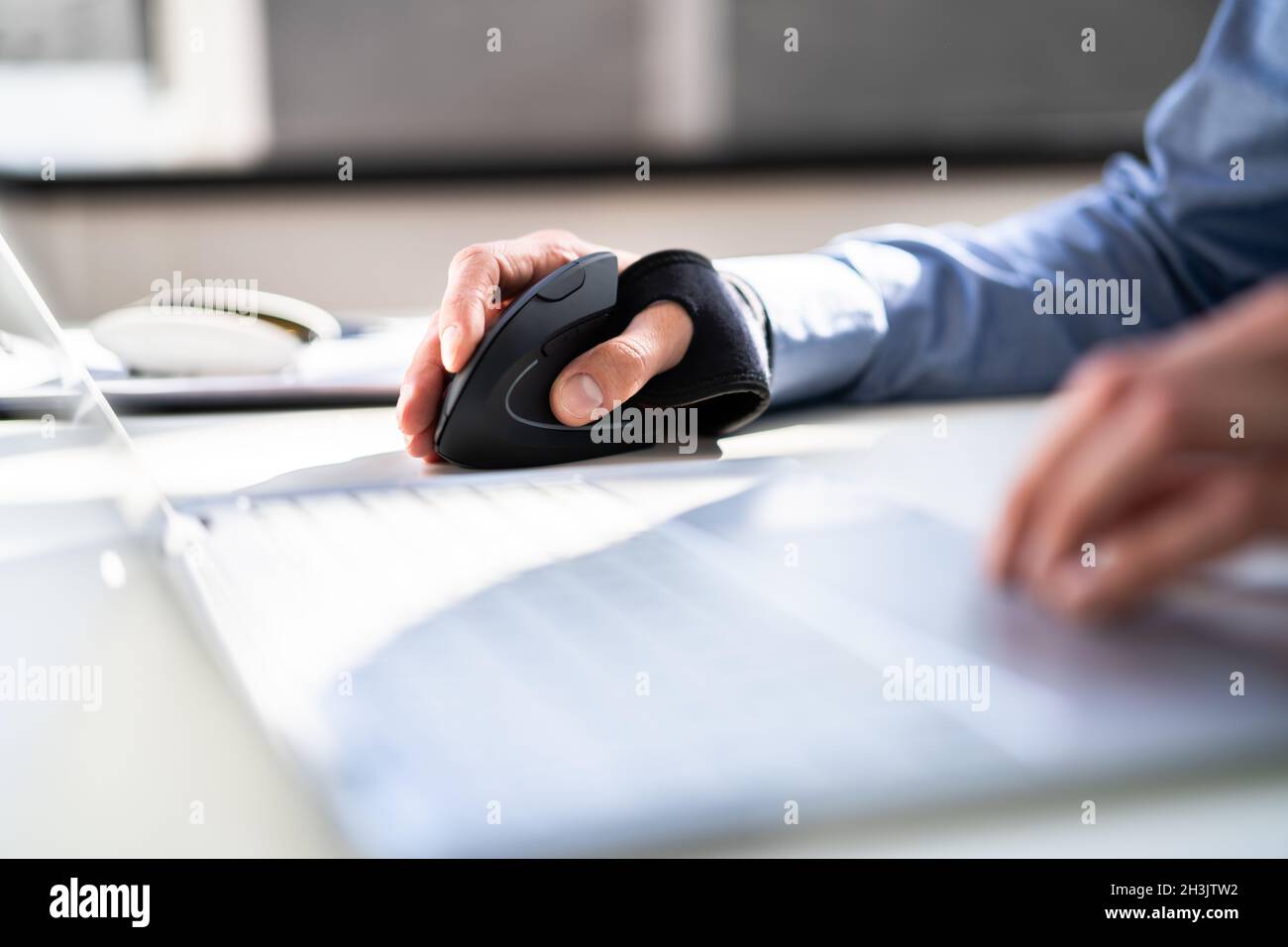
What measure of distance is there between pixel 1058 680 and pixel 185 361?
0.67 m

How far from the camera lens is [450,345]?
528mm

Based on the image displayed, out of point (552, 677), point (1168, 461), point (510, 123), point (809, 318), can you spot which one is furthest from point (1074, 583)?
point (510, 123)

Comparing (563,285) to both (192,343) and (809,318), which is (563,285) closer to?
(809,318)

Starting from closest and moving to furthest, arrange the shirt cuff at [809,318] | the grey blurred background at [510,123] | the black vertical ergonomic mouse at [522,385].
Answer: the black vertical ergonomic mouse at [522,385]
the shirt cuff at [809,318]
the grey blurred background at [510,123]

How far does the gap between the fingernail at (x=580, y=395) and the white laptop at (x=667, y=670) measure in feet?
0.36

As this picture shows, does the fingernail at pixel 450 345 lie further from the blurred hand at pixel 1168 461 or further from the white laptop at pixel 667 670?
the blurred hand at pixel 1168 461

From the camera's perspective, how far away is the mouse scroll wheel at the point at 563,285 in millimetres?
533

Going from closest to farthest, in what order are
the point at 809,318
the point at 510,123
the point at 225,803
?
the point at 225,803 → the point at 809,318 → the point at 510,123

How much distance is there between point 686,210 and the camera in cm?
185

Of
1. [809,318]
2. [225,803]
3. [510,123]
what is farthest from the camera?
[510,123]

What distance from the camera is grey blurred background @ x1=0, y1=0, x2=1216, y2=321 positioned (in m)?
1.71

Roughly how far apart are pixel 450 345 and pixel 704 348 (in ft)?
0.45

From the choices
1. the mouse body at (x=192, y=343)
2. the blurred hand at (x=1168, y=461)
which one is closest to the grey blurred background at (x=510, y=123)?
the mouse body at (x=192, y=343)
